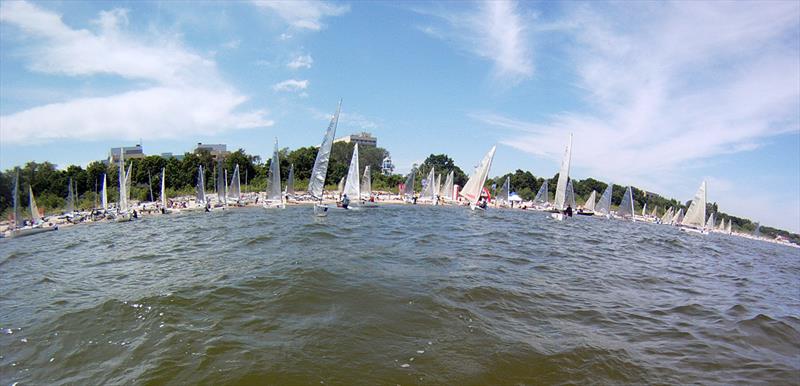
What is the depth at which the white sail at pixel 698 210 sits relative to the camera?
5691cm

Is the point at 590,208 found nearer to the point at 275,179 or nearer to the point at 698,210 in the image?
the point at 698,210

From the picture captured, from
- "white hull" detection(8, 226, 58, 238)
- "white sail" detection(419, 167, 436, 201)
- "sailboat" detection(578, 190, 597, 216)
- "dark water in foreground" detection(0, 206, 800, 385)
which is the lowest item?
"white hull" detection(8, 226, 58, 238)

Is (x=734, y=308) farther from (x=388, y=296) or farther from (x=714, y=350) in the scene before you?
(x=388, y=296)

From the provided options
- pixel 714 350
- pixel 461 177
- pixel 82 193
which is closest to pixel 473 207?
pixel 714 350

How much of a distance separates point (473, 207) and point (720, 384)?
4689cm

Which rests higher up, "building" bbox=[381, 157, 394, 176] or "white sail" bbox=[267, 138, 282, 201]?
"building" bbox=[381, 157, 394, 176]

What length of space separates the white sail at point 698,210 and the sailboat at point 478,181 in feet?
121

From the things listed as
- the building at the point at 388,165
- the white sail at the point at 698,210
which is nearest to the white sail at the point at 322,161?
the white sail at the point at 698,210

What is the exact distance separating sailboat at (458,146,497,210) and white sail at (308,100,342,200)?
933 inches

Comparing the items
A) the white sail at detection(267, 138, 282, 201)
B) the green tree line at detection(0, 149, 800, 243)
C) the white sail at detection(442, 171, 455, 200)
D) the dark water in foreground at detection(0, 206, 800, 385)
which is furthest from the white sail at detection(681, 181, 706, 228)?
the white sail at detection(267, 138, 282, 201)

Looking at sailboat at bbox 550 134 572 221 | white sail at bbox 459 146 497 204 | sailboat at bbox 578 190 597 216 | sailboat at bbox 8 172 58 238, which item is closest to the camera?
sailboat at bbox 8 172 58 238

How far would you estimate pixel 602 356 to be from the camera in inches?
258

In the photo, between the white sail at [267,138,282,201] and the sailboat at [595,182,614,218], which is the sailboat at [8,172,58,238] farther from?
the sailboat at [595,182,614,218]

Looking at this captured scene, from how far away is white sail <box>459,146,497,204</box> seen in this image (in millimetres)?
45188
